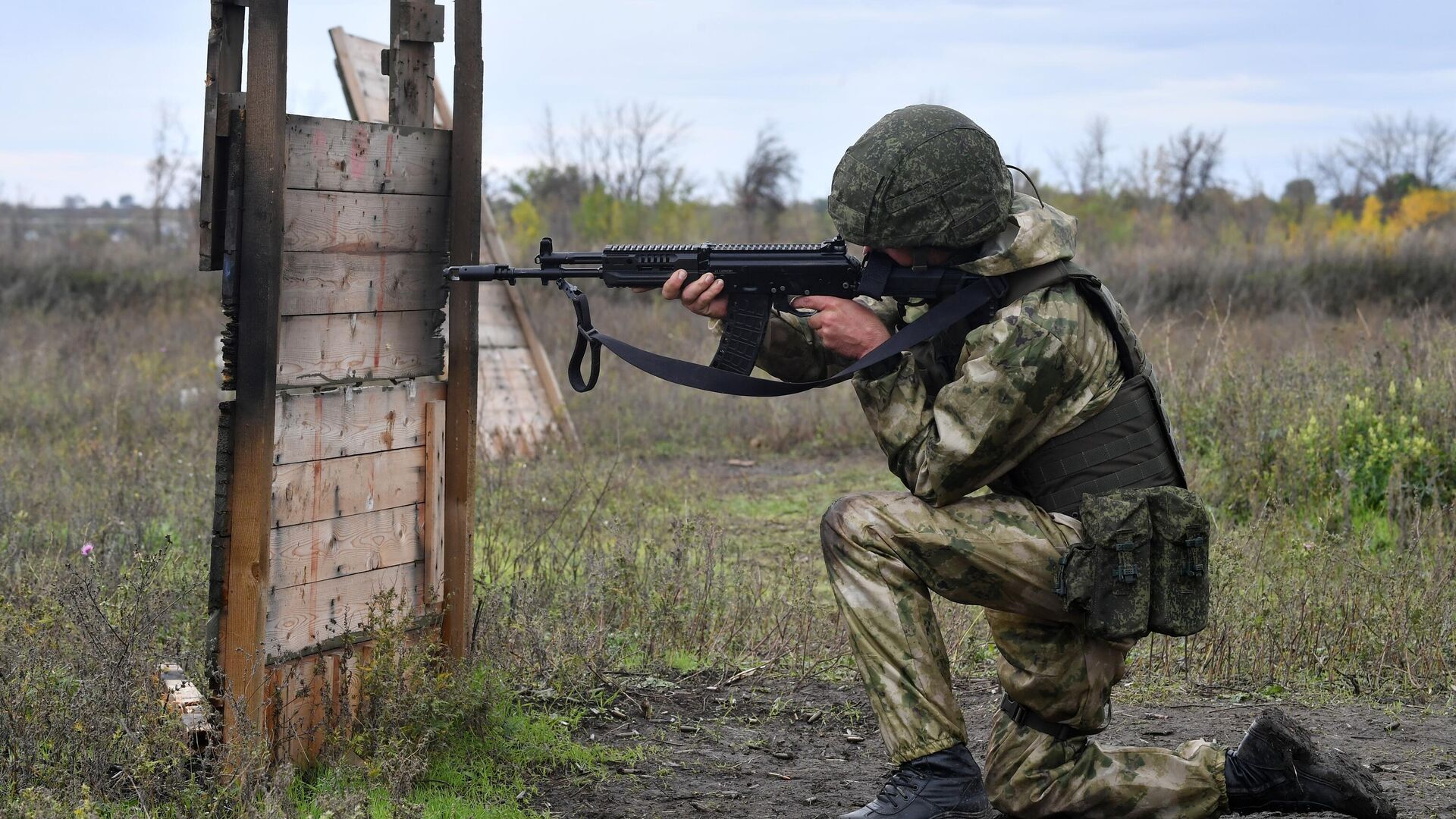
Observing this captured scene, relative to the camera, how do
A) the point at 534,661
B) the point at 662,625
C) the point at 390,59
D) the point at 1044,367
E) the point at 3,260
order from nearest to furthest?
1. the point at 1044,367
2. the point at 390,59
3. the point at 534,661
4. the point at 662,625
5. the point at 3,260

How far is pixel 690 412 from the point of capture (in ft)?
38.8

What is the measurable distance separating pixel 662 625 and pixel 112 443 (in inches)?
218

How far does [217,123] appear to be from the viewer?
3346 millimetres

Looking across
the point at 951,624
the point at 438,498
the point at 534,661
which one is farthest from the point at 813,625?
the point at 438,498

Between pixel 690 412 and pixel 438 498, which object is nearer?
pixel 438 498

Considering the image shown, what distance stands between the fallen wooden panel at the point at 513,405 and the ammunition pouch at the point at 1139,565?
7193 mm

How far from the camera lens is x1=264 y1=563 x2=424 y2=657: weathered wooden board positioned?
355 centimetres

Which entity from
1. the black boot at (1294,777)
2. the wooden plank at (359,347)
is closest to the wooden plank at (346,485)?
the wooden plank at (359,347)

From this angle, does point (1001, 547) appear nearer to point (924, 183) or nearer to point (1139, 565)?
point (1139, 565)

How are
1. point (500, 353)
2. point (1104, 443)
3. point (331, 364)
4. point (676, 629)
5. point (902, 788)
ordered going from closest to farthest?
point (902, 788) < point (1104, 443) < point (331, 364) < point (676, 629) < point (500, 353)

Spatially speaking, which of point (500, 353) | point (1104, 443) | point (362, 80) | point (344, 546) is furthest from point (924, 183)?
point (500, 353)

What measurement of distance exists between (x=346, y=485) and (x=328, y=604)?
0.36m

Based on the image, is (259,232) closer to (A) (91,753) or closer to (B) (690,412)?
(A) (91,753)

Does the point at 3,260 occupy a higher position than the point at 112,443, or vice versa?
the point at 3,260
